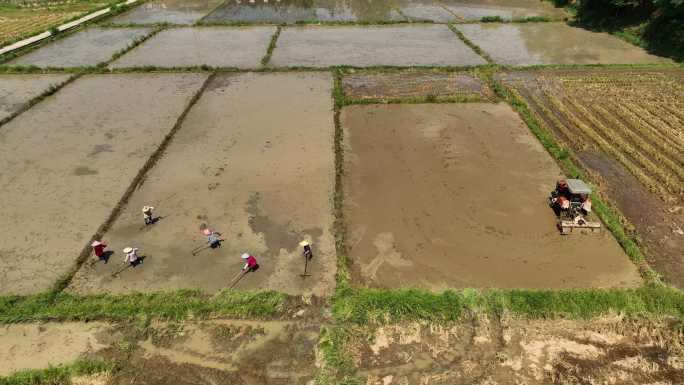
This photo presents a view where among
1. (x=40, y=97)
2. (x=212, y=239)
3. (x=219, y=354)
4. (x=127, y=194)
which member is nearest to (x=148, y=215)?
(x=127, y=194)

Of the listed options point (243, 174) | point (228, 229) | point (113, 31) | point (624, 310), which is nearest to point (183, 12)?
point (113, 31)

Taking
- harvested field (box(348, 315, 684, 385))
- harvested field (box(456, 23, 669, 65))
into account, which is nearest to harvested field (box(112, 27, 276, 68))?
harvested field (box(456, 23, 669, 65))

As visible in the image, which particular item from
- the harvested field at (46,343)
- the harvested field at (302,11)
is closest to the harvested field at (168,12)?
the harvested field at (302,11)

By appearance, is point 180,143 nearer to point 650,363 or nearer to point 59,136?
point 59,136

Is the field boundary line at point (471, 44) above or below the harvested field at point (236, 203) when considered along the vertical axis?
above

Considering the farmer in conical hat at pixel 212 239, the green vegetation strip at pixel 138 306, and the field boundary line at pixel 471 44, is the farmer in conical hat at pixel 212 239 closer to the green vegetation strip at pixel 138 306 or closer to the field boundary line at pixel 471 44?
the green vegetation strip at pixel 138 306

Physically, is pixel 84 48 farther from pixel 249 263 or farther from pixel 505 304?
pixel 505 304

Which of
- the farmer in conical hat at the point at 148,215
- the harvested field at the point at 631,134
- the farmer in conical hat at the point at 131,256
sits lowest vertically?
the farmer in conical hat at the point at 131,256
